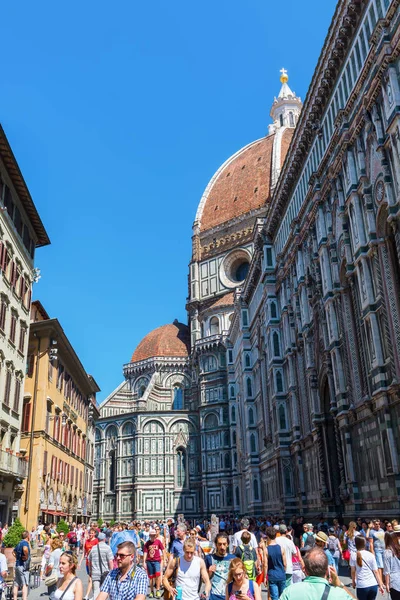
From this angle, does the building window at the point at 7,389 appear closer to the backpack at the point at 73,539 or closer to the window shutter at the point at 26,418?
the window shutter at the point at 26,418

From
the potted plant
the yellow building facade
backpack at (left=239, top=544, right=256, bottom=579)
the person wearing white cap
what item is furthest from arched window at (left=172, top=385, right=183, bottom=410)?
backpack at (left=239, top=544, right=256, bottom=579)

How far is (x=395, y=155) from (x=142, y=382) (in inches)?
2449

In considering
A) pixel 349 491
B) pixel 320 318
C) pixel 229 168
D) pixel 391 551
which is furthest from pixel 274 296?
pixel 229 168

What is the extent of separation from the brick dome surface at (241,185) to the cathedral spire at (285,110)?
6.87 meters

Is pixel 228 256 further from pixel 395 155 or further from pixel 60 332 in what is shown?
pixel 395 155

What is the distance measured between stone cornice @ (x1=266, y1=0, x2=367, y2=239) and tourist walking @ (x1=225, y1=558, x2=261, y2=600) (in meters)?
23.6

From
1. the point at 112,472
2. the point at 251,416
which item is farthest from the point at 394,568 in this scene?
the point at 112,472

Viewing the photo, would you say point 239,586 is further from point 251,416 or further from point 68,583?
point 251,416

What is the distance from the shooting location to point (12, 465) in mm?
28812

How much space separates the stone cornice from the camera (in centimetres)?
2516

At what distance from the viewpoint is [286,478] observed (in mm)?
37812

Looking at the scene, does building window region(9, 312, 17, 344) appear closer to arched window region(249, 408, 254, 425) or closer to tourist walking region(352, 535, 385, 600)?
tourist walking region(352, 535, 385, 600)

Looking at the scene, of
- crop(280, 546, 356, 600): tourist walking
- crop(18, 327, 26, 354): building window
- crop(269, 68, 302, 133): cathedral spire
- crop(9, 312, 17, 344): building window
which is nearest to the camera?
crop(280, 546, 356, 600): tourist walking

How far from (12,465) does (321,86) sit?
76.2 feet
